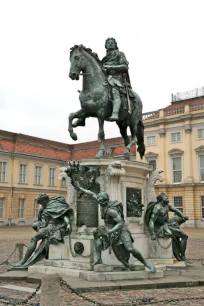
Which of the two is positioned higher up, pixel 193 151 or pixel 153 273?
pixel 193 151

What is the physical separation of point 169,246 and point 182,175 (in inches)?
1148

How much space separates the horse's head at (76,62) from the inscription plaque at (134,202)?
2769 millimetres

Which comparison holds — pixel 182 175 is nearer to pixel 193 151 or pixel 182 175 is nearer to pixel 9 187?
pixel 193 151

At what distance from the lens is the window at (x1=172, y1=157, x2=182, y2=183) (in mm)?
36219

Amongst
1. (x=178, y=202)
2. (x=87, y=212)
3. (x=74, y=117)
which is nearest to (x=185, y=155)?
(x=178, y=202)

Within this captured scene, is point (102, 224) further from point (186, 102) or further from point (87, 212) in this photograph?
point (186, 102)

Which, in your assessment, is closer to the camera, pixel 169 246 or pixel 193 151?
pixel 169 246

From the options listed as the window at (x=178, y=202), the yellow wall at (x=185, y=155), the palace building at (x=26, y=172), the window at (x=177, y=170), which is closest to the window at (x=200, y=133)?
the yellow wall at (x=185, y=155)

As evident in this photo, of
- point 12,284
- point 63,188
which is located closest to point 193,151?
point 63,188

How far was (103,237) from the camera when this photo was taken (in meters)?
6.42

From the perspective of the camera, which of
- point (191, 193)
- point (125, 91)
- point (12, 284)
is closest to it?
point (12, 284)

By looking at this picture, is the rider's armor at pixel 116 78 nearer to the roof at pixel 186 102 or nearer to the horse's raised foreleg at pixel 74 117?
the horse's raised foreleg at pixel 74 117

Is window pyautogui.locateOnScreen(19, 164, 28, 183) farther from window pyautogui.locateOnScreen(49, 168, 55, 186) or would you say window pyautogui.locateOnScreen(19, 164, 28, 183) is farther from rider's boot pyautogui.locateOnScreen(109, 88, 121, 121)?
rider's boot pyautogui.locateOnScreen(109, 88, 121, 121)

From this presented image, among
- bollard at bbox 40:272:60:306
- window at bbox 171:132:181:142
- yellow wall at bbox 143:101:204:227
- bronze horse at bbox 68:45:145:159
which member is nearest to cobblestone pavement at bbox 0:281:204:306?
bollard at bbox 40:272:60:306
